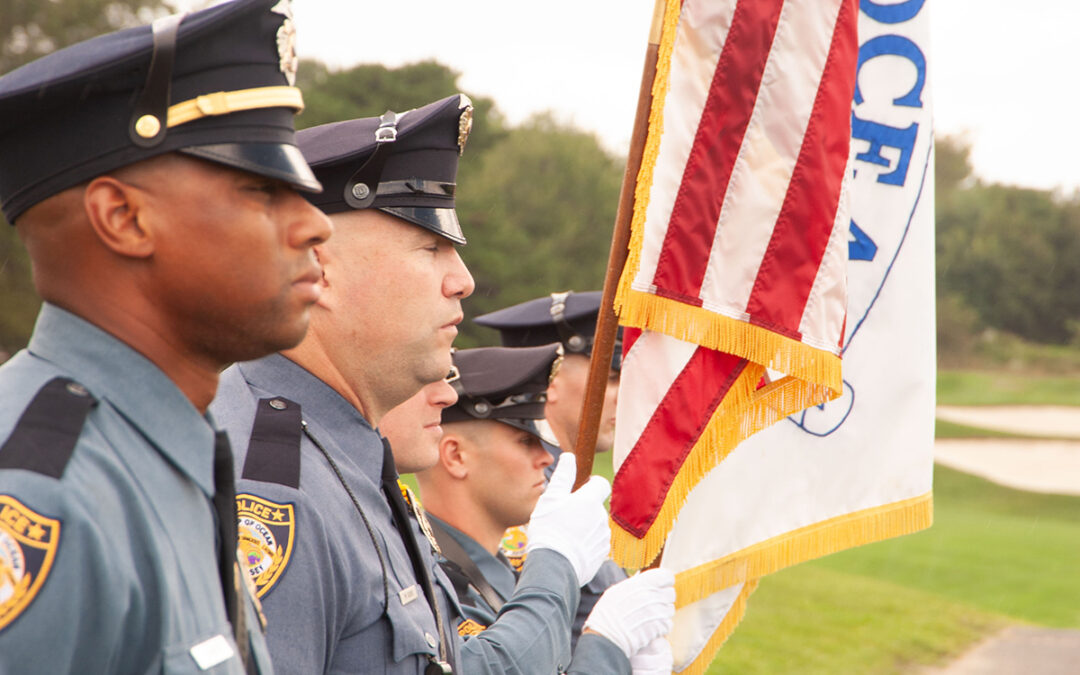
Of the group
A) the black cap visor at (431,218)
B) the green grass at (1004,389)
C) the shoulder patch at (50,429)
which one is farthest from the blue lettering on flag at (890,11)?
the green grass at (1004,389)

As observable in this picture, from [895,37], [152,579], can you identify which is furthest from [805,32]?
[152,579]

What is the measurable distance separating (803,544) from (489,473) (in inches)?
39.6

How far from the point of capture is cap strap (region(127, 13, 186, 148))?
1164 mm

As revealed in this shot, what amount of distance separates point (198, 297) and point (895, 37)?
9.62ft

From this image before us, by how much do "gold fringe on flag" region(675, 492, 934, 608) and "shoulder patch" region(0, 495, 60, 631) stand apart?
241 cm

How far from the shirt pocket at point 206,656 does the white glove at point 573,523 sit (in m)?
1.45

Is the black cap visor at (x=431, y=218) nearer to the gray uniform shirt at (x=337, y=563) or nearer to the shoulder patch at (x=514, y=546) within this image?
the gray uniform shirt at (x=337, y=563)

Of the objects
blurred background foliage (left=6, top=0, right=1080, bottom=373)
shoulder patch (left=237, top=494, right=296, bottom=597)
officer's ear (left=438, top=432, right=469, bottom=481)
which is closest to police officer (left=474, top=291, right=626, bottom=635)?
officer's ear (left=438, top=432, right=469, bottom=481)

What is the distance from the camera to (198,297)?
120cm

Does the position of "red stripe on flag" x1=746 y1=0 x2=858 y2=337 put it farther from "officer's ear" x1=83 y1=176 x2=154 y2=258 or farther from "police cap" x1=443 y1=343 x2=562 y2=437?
"officer's ear" x1=83 y1=176 x2=154 y2=258

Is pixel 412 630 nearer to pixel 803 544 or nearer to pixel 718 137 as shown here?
pixel 718 137

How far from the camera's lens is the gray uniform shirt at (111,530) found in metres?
1.00

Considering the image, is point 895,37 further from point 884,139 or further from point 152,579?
point 152,579

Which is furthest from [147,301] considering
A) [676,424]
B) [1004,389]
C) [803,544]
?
[1004,389]
